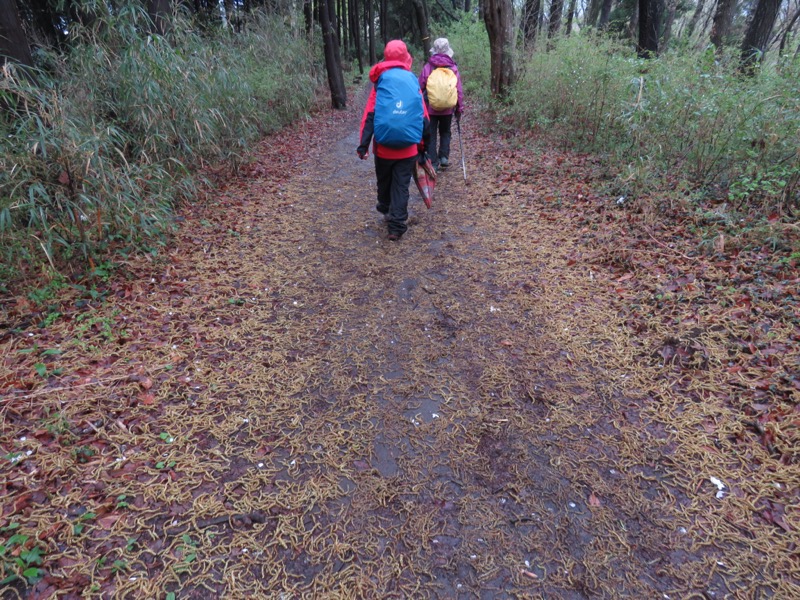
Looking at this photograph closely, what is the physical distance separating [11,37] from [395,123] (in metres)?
4.37

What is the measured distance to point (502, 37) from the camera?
32.0 feet

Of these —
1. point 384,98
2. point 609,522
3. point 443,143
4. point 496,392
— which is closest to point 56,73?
point 384,98

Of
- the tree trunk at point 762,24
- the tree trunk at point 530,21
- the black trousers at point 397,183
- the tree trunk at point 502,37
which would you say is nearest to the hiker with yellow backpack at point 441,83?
the black trousers at point 397,183

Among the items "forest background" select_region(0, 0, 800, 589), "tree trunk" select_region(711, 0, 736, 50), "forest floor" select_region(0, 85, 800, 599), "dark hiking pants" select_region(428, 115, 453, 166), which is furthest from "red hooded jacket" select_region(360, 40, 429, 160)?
"tree trunk" select_region(711, 0, 736, 50)

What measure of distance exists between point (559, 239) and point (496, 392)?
8.52 feet

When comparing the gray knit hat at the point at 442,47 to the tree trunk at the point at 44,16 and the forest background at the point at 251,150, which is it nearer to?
the forest background at the point at 251,150

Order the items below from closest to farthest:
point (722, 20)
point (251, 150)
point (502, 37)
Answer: point (251, 150) < point (722, 20) < point (502, 37)

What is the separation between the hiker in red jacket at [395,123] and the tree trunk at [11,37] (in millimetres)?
3827

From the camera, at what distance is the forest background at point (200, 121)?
3709 millimetres

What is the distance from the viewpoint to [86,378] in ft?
9.11

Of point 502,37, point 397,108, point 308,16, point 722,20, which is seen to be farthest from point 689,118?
point 308,16

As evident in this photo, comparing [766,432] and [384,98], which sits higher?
[384,98]

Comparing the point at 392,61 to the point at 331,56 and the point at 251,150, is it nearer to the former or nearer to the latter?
the point at 251,150

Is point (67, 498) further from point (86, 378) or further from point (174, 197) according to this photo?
point (174, 197)
